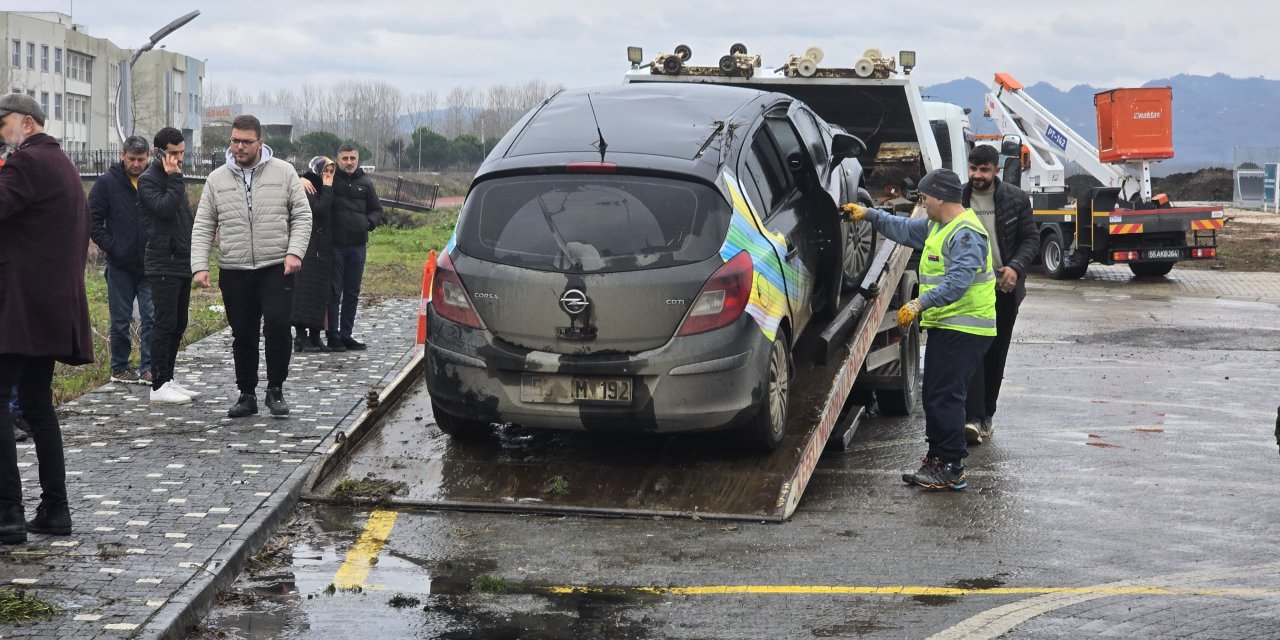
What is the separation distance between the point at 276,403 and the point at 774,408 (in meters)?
3.59

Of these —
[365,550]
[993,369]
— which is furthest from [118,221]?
[993,369]

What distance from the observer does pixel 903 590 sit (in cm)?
579

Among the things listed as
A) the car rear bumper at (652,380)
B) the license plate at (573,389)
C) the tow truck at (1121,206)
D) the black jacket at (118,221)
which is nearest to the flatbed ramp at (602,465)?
the car rear bumper at (652,380)

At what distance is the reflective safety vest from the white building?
71338 millimetres

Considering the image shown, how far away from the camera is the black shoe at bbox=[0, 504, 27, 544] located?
19.9 feet

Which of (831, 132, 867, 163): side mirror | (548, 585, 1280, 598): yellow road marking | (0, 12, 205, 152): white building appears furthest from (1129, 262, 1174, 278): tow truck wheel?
(0, 12, 205, 152): white building

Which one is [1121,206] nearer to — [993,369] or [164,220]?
[993,369]

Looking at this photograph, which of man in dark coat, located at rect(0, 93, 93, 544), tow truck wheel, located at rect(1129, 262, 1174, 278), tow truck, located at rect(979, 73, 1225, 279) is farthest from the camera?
tow truck wheel, located at rect(1129, 262, 1174, 278)

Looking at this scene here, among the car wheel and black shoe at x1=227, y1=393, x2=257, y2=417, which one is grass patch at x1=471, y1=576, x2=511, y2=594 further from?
black shoe at x1=227, y1=393, x2=257, y2=417

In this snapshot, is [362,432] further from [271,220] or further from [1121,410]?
[1121,410]

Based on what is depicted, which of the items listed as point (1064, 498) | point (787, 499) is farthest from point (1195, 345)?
point (787, 499)

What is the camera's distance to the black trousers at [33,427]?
6165 mm

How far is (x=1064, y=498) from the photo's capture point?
24.7ft

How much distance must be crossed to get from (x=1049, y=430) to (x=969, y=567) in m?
3.68
